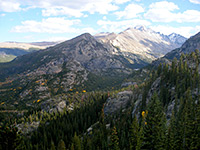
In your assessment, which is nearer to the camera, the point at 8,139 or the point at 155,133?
the point at 8,139

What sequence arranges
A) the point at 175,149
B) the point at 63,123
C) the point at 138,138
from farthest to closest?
the point at 63,123, the point at 138,138, the point at 175,149

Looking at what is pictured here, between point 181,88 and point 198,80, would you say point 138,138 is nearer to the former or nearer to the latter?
point 181,88

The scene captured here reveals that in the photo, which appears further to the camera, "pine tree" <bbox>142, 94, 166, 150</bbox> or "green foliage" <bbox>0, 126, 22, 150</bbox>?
"pine tree" <bbox>142, 94, 166, 150</bbox>

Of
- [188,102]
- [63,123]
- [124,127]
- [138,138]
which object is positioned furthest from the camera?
[63,123]

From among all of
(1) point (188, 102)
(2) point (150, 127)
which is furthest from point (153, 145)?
(1) point (188, 102)

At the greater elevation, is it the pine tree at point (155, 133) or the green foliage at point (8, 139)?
the green foliage at point (8, 139)

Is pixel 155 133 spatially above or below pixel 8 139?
below

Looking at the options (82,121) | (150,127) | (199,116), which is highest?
(199,116)

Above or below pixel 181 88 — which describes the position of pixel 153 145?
below

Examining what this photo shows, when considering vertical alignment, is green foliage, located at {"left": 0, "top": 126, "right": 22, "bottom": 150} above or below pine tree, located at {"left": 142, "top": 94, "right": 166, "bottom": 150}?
above

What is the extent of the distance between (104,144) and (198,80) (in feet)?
294

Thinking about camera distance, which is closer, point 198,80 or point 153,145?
point 153,145

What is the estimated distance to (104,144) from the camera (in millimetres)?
126250

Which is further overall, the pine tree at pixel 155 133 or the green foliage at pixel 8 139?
the pine tree at pixel 155 133
